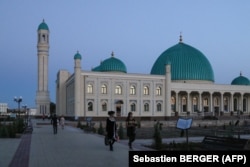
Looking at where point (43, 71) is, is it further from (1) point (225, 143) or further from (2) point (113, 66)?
(1) point (225, 143)

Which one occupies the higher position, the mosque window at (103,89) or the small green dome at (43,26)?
the small green dome at (43,26)

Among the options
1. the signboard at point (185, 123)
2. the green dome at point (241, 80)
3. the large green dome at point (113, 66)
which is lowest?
the signboard at point (185, 123)

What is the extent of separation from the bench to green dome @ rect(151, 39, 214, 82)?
179 ft

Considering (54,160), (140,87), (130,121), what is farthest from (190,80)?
(54,160)

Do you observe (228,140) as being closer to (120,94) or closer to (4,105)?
(120,94)

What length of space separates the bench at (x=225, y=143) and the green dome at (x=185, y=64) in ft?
179

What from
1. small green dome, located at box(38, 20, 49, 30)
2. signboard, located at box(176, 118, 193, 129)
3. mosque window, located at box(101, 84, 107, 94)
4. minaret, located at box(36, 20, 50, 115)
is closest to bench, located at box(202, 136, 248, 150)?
signboard, located at box(176, 118, 193, 129)

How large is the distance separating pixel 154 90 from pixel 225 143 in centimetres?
5014

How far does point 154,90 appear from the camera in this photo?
212 feet

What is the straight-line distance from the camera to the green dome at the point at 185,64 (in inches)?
2840

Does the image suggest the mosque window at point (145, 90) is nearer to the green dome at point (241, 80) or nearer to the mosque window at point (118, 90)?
the mosque window at point (118, 90)

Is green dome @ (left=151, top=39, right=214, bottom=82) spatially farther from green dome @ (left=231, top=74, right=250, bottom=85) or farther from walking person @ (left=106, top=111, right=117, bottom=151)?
walking person @ (left=106, top=111, right=117, bottom=151)

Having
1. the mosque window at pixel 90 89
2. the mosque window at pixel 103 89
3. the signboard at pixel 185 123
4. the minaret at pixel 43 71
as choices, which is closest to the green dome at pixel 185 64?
the mosque window at pixel 103 89

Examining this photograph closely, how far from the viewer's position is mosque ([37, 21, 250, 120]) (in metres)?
60.2
